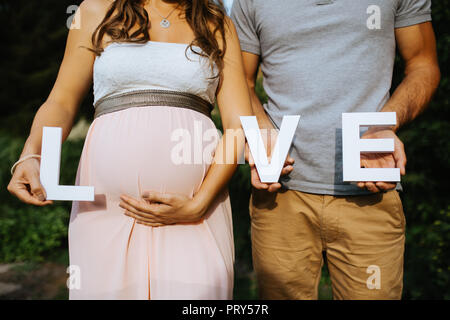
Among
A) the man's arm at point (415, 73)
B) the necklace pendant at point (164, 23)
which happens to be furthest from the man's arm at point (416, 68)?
the necklace pendant at point (164, 23)

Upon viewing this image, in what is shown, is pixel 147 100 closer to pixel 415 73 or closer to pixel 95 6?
pixel 95 6

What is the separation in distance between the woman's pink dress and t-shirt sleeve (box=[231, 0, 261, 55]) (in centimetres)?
48

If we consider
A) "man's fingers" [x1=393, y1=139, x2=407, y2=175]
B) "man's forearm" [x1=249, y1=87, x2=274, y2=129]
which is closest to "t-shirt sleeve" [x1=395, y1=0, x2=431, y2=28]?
"man's fingers" [x1=393, y1=139, x2=407, y2=175]

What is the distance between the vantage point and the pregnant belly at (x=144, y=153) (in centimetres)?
143

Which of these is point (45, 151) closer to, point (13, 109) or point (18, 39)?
point (13, 109)

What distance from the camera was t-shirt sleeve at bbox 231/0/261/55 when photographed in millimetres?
1916

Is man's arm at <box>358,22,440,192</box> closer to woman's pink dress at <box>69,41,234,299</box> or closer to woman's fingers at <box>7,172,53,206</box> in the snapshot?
woman's pink dress at <box>69,41,234,299</box>

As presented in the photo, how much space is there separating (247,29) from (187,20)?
1.37 ft

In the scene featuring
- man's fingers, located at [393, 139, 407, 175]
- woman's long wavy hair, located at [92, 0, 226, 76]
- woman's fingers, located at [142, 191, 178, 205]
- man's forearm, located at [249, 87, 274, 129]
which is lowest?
woman's fingers, located at [142, 191, 178, 205]

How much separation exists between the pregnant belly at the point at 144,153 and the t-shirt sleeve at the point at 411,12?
122 centimetres

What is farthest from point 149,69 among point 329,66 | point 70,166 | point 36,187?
point 70,166

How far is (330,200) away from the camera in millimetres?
1786

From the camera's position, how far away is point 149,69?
4.85 ft
